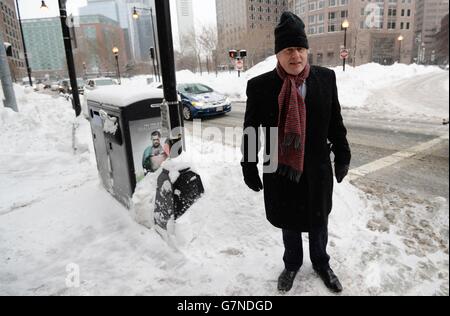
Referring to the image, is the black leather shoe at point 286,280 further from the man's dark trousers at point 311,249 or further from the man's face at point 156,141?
the man's face at point 156,141

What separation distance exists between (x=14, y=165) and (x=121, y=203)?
143 inches

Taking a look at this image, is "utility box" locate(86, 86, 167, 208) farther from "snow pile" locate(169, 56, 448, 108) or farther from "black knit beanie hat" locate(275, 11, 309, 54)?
"snow pile" locate(169, 56, 448, 108)

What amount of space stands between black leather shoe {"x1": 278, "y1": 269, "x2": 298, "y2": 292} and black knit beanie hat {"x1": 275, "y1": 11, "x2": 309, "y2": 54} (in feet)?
5.39

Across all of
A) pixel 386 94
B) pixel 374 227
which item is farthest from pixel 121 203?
pixel 386 94

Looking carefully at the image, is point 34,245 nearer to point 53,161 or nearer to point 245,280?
point 245,280

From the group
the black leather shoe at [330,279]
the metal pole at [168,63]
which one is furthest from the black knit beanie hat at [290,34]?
the black leather shoe at [330,279]

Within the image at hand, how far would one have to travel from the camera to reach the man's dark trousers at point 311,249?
238cm

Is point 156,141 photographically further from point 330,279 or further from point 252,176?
point 330,279

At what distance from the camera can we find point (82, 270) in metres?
2.80

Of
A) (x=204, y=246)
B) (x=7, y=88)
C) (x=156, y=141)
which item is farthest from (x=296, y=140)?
(x=7, y=88)

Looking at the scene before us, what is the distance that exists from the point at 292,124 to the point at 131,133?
6.77 ft

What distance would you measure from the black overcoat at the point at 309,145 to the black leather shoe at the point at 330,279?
16.0 inches

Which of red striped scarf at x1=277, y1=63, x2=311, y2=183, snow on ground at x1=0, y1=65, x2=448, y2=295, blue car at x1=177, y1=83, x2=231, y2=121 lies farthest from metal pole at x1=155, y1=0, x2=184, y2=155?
blue car at x1=177, y1=83, x2=231, y2=121

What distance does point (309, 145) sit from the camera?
2.12m
